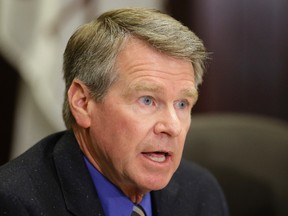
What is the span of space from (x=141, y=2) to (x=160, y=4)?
0.17m

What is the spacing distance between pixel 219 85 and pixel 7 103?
3.85 feet

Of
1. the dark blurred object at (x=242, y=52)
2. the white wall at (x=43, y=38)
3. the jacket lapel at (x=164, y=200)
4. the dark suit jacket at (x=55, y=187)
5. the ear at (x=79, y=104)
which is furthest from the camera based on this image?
the dark blurred object at (x=242, y=52)

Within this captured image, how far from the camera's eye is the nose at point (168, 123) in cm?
168

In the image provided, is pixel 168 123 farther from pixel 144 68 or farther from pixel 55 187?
pixel 55 187

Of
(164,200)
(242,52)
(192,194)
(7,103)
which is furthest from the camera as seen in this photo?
(242,52)

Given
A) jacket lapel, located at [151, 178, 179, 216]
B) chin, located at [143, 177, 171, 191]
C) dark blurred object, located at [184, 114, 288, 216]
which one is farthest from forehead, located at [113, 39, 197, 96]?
dark blurred object, located at [184, 114, 288, 216]

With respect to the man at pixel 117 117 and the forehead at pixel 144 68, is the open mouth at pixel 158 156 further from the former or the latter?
the forehead at pixel 144 68

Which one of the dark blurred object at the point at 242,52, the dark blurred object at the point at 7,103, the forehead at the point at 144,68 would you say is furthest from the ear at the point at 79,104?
the dark blurred object at the point at 242,52

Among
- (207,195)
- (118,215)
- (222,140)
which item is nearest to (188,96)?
(118,215)

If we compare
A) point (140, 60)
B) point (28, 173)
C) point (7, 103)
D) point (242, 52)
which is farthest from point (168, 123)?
point (242, 52)

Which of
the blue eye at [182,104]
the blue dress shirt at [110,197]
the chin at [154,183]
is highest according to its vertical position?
the blue eye at [182,104]

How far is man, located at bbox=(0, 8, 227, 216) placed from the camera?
5.51 feet

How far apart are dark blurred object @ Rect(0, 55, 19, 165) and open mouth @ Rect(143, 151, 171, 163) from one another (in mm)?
1806

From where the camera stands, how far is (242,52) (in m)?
3.62
